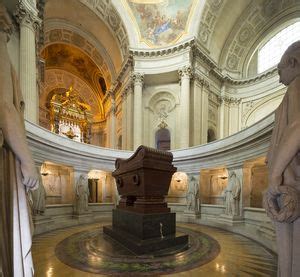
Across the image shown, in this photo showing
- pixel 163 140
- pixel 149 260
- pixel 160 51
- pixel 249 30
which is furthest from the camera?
pixel 163 140

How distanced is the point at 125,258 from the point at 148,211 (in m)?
1.12

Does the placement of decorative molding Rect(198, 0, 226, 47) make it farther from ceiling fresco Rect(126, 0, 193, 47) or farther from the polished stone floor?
the polished stone floor

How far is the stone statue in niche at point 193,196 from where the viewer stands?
32.2ft

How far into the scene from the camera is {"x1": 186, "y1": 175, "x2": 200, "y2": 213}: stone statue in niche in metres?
9.83

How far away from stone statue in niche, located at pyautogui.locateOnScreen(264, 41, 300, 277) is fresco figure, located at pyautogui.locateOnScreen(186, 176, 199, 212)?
8.67 m

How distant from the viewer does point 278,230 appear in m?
1.52

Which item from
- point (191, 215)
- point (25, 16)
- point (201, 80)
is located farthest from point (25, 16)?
point (191, 215)

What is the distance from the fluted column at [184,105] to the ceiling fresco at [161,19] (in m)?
2.93

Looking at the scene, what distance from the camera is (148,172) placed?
5.05 m

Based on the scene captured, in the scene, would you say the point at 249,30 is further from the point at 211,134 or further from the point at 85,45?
the point at 85,45

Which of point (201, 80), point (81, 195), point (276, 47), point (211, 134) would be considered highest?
point (276, 47)

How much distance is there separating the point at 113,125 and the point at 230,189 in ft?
47.3

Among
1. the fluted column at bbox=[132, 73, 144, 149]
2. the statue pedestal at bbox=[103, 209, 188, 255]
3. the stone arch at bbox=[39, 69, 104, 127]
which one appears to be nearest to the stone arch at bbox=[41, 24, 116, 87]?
the stone arch at bbox=[39, 69, 104, 127]

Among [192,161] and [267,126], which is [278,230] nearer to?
[267,126]
